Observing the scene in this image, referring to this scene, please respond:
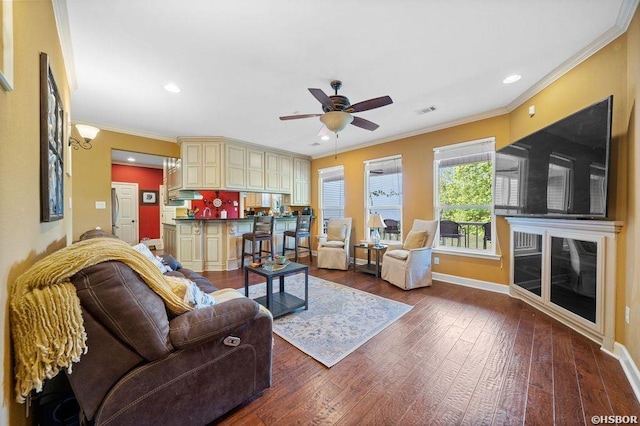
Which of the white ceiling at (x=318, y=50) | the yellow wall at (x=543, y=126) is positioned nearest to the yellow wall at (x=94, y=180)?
the white ceiling at (x=318, y=50)

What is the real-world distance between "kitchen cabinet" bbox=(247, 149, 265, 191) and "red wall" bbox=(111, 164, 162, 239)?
159 inches

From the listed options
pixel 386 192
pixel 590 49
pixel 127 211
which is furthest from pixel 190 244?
pixel 590 49

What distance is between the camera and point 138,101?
316 cm

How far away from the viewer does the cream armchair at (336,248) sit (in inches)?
188

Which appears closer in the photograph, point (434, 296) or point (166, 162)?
point (434, 296)

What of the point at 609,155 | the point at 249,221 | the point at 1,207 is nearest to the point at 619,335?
the point at 609,155

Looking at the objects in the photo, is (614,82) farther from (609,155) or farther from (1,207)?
(1,207)

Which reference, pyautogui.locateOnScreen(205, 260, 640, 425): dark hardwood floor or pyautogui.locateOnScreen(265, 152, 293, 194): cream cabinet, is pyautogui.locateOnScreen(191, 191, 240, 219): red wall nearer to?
pyautogui.locateOnScreen(265, 152, 293, 194): cream cabinet

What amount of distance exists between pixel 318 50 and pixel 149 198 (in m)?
7.24

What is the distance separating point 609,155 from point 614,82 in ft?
2.26

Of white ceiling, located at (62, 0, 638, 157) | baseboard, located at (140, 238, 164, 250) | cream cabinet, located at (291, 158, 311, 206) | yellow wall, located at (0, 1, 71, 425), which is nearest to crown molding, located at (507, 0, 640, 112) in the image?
white ceiling, located at (62, 0, 638, 157)

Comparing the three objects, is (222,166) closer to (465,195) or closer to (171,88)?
(171,88)

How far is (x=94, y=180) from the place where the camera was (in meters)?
4.02

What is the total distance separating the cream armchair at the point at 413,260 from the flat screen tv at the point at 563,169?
1.10m
